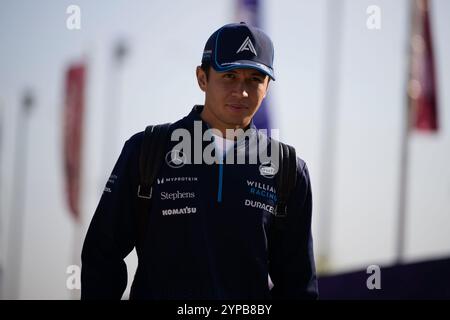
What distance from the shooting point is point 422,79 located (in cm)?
1473

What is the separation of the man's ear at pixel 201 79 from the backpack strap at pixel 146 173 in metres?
0.39

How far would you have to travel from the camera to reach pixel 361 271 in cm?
593

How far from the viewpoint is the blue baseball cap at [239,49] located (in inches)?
115

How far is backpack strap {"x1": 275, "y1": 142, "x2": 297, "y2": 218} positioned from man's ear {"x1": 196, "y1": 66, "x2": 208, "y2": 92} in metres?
0.50

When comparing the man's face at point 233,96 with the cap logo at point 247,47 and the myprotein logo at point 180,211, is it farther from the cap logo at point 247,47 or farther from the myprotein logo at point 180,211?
the myprotein logo at point 180,211

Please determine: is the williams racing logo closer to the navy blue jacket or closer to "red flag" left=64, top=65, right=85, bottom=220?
the navy blue jacket

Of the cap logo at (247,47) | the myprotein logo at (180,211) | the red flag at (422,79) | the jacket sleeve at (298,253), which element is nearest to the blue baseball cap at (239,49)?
the cap logo at (247,47)

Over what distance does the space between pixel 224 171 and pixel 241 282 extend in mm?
514

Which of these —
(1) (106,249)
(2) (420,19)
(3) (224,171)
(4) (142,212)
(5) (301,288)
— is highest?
(2) (420,19)

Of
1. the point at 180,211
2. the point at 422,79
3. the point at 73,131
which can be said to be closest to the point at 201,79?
the point at 180,211

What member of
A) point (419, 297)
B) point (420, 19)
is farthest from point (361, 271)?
point (420, 19)

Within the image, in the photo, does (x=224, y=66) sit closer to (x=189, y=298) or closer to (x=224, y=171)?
(x=224, y=171)
